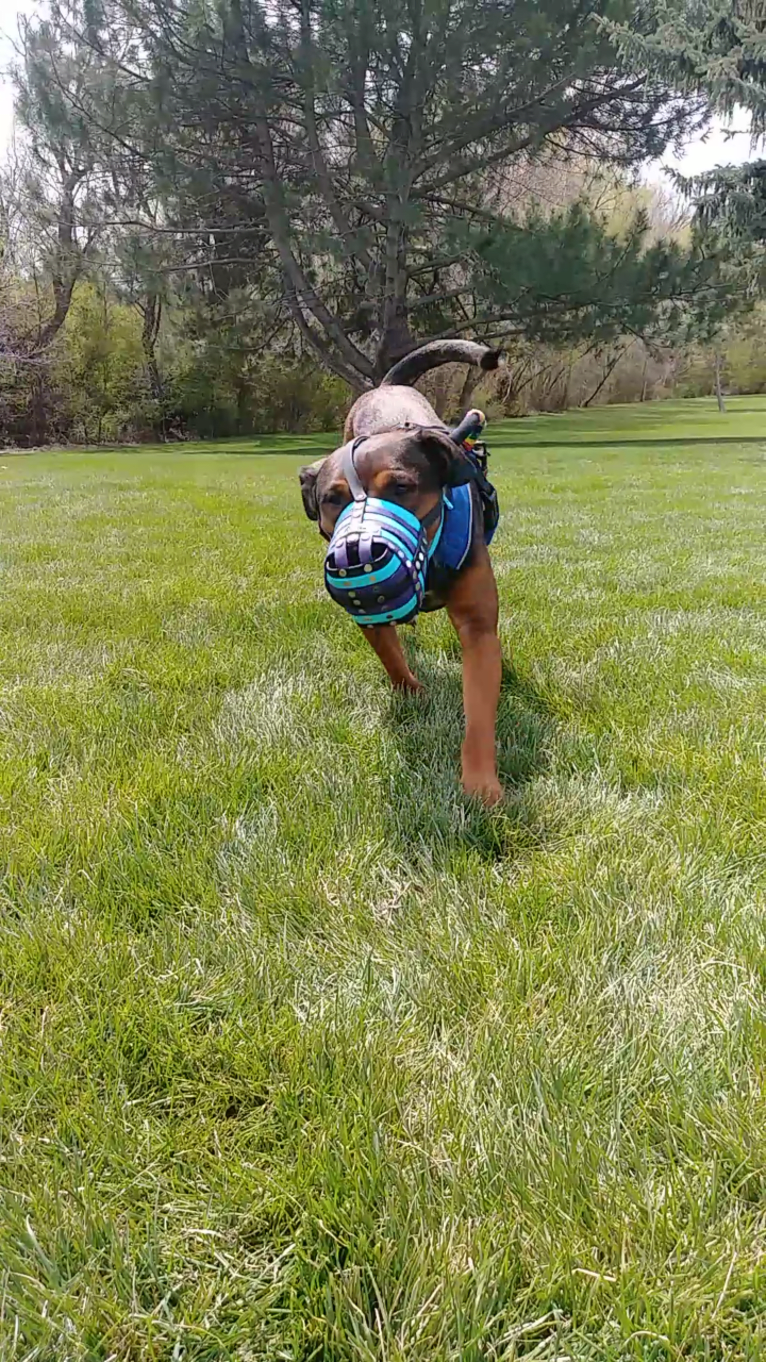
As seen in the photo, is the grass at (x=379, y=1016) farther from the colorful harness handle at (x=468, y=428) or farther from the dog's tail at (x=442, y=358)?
the dog's tail at (x=442, y=358)

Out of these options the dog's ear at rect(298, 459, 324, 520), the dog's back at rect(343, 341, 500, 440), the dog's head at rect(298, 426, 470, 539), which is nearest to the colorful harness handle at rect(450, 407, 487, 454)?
the dog's head at rect(298, 426, 470, 539)

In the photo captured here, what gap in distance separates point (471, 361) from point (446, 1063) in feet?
7.74

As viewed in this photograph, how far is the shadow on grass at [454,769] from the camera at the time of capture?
180 centimetres

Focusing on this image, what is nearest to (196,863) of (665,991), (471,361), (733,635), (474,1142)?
(474,1142)

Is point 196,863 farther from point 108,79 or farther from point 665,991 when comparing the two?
point 108,79

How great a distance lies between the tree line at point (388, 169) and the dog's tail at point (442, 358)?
26.4 ft

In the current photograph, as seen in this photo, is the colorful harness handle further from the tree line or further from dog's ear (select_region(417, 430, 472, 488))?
the tree line

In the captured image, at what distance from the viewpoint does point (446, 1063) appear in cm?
116

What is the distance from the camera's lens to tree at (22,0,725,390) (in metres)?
13.2

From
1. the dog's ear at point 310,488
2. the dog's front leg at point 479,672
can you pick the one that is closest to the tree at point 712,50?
the dog's ear at point 310,488

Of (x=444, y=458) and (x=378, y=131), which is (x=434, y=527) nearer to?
(x=444, y=458)

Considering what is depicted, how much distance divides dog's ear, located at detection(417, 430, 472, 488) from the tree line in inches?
374

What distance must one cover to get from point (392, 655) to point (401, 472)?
948mm

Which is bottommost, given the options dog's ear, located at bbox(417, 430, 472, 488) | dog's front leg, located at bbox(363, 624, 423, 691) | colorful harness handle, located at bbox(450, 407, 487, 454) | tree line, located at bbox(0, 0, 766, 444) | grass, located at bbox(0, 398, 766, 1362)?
grass, located at bbox(0, 398, 766, 1362)
